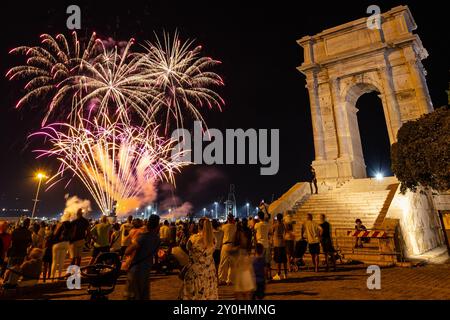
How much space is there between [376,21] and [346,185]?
14951 mm

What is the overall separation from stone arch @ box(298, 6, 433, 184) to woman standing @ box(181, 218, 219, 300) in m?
20.3

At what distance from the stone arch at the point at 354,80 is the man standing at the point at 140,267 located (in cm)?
2109

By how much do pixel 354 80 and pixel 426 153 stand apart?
14079 mm

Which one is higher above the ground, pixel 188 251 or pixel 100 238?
pixel 100 238

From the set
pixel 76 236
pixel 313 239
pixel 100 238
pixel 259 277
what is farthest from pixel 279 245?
pixel 76 236

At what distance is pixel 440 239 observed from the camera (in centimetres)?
1675

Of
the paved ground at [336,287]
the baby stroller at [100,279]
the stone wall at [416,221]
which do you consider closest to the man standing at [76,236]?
the paved ground at [336,287]

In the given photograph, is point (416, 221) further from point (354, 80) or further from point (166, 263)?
point (354, 80)

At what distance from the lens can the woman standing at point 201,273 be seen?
199 inches

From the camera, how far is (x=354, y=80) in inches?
1000

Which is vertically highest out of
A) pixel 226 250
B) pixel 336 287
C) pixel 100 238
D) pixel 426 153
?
pixel 426 153

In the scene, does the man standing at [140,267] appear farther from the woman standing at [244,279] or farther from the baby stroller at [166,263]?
the baby stroller at [166,263]

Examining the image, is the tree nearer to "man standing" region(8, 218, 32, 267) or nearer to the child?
the child
